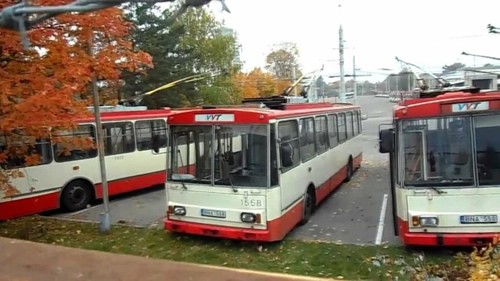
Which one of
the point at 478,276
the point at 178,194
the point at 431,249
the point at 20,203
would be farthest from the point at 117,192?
the point at 478,276

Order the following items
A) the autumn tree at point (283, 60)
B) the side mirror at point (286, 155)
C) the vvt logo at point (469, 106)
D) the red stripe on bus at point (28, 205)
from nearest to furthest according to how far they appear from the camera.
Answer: the vvt logo at point (469, 106), the side mirror at point (286, 155), the red stripe on bus at point (28, 205), the autumn tree at point (283, 60)

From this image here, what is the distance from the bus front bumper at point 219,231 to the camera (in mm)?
8812

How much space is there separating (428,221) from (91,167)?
9735mm

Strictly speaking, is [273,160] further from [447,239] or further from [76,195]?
[76,195]

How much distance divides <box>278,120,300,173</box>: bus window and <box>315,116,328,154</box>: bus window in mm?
2086

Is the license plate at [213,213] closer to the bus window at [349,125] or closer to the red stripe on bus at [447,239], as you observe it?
the red stripe on bus at [447,239]

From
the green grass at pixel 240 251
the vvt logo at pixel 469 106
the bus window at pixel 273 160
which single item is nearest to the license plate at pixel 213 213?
the green grass at pixel 240 251

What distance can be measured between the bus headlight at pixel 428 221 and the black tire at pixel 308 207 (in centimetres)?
332

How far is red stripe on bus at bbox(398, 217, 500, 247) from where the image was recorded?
25.4 ft

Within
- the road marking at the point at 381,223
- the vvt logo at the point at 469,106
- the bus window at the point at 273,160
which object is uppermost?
the vvt logo at the point at 469,106

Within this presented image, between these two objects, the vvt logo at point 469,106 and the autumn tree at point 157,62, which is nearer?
the vvt logo at point 469,106

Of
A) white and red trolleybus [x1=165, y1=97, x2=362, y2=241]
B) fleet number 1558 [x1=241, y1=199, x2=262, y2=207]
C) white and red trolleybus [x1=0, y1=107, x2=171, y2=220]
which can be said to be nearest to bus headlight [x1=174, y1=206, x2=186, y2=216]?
white and red trolleybus [x1=165, y1=97, x2=362, y2=241]

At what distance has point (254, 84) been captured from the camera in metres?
50.5

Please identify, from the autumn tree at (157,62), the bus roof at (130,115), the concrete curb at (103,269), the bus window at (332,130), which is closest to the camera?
the concrete curb at (103,269)
